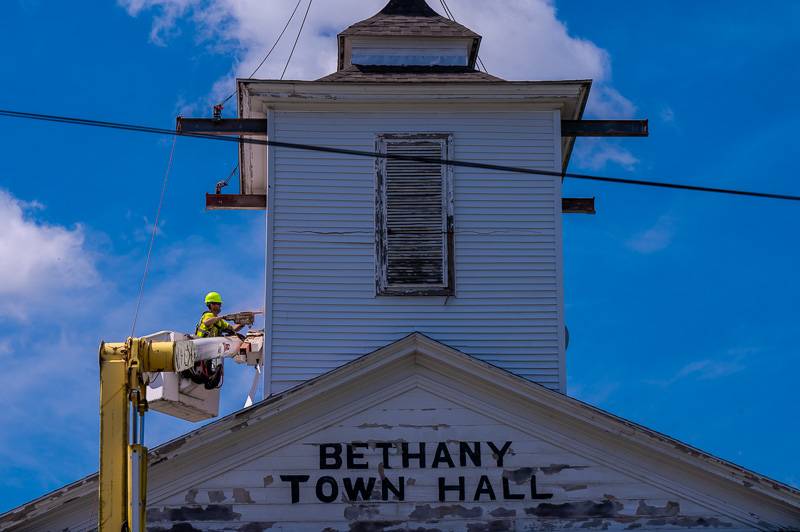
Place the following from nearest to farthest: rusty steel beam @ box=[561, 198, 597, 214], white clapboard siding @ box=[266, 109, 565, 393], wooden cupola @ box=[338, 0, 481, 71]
Result: white clapboard siding @ box=[266, 109, 565, 393]
rusty steel beam @ box=[561, 198, 597, 214]
wooden cupola @ box=[338, 0, 481, 71]

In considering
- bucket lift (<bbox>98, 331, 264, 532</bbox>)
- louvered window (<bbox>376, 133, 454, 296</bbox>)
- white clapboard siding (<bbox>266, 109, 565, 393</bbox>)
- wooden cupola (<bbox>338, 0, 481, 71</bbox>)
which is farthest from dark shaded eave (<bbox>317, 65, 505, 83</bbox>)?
bucket lift (<bbox>98, 331, 264, 532</bbox>)

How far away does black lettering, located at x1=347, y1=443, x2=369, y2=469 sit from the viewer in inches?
708

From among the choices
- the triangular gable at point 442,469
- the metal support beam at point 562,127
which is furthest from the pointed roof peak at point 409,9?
the triangular gable at point 442,469

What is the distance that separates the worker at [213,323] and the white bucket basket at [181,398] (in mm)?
1021

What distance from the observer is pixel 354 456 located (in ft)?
59.2

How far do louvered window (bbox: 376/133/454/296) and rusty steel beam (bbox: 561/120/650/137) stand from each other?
192 centimetres

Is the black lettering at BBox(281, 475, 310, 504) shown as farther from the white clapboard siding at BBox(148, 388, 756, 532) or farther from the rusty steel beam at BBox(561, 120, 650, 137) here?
the rusty steel beam at BBox(561, 120, 650, 137)

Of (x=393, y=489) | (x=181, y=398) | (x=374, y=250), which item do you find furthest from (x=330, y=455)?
(x=374, y=250)

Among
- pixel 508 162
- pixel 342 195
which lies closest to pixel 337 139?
pixel 342 195

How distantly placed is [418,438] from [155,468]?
3107mm

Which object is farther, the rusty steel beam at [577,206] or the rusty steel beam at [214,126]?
the rusty steel beam at [577,206]

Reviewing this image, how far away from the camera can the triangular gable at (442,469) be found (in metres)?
17.7

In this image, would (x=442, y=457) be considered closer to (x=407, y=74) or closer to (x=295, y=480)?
(x=295, y=480)

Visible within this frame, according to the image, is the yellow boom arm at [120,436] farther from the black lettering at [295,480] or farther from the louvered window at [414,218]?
the louvered window at [414,218]
